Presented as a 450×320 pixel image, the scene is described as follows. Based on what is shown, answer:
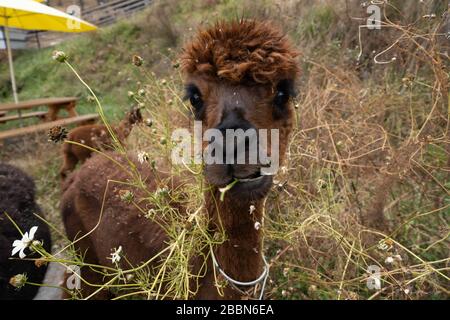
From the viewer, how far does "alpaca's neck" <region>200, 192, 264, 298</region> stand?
190cm

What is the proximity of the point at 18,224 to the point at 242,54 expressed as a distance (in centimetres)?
277

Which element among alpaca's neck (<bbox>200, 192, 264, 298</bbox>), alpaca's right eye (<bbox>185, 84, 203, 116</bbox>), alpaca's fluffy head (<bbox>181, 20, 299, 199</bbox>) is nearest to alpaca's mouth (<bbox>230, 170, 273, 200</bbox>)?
alpaca's fluffy head (<bbox>181, 20, 299, 199</bbox>)

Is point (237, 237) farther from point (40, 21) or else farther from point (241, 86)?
point (40, 21)

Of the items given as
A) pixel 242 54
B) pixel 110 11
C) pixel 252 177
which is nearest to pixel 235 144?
pixel 252 177

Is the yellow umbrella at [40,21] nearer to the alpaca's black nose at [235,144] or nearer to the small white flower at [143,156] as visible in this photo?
the small white flower at [143,156]

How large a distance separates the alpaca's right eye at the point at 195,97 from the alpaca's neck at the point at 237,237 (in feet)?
1.60

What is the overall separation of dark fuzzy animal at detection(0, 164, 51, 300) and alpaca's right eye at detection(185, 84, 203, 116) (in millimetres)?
1960

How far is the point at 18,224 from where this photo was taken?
3.36 meters

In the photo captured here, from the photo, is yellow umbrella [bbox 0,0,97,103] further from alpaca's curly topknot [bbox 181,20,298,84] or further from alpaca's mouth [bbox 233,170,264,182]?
alpaca's mouth [bbox 233,170,264,182]

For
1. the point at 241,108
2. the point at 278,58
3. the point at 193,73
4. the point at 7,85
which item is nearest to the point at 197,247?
the point at 241,108

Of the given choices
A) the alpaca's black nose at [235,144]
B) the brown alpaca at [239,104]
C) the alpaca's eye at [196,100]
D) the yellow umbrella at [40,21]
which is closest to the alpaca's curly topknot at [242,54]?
the brown alpaca at [239,104]
